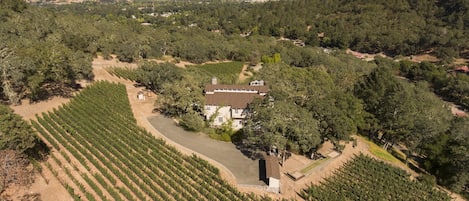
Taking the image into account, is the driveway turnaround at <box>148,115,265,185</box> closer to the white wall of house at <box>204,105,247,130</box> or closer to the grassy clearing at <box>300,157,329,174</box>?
the white wall of house at <box>204,105,247,130</box>

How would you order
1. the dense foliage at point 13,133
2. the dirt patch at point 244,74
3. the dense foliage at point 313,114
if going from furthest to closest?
the dirt patch at point 244,74 < the dense foliage at point 313,114 < the dense foliage at point 13,133

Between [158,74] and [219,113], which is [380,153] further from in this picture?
[158,74]

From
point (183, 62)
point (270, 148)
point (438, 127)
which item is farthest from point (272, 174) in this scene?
point (183, 62)

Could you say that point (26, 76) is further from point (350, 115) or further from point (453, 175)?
point (453, 175)

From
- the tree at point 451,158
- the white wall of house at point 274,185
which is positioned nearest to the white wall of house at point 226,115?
the white wall of house at point 274,185

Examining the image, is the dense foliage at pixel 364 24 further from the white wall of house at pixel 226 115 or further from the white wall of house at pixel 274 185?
the white wall of house at pixel 274 185
